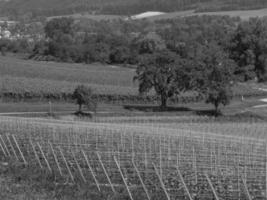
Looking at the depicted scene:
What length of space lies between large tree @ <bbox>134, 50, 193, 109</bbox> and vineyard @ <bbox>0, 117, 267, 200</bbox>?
35.9m

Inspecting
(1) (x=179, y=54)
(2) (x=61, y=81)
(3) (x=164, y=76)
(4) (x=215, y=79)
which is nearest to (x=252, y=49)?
(1) (x=179, y=54)

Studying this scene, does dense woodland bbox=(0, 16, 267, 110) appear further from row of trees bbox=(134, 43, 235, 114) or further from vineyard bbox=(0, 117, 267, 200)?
vineyard bbox=(0, 117, 267, 200)

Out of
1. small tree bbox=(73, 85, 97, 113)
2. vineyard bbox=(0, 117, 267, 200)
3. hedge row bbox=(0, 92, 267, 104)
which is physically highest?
vineyard bbox=(0, 117, 267, 200)

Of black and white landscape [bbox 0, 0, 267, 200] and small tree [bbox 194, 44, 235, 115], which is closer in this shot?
black and white landscape [bbox 0, 0, 267, 200]

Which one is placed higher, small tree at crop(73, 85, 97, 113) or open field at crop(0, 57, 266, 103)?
small tree at crop(73, 85, 97, 113)

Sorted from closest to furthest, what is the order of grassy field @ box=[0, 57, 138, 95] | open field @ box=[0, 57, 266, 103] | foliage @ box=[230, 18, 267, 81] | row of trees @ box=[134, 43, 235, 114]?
row of trees @ box=[134, 43, 235, 114], open field @ box=[0, 57, 266, 103], grassy field @ box=[0, 57, 138, 95], foliage @ box=[230, 18, 267, 81]

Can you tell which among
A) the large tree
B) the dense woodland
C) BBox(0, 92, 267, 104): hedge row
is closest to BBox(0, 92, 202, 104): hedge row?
BBox(0, 92, 267, 104): hedge row

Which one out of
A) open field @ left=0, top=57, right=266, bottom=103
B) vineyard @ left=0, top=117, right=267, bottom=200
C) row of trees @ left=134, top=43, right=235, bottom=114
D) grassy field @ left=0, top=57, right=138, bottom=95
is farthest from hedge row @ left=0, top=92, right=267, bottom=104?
vineyard @ left=0, top=117, right=267, bottom=200

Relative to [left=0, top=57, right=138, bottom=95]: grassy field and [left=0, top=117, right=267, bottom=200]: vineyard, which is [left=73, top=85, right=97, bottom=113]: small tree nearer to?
[left=0, top=57, right=138, bottom=95]: grassy field

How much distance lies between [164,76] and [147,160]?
45029 mm

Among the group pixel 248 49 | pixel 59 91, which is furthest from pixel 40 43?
pixel 59 91

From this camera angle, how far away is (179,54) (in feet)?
389

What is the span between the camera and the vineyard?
64.1 feet

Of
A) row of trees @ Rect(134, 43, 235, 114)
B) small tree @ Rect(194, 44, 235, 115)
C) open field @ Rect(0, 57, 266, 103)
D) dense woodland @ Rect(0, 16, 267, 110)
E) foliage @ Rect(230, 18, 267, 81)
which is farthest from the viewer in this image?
foliage @ Rect(230, 18, 267, 81)
